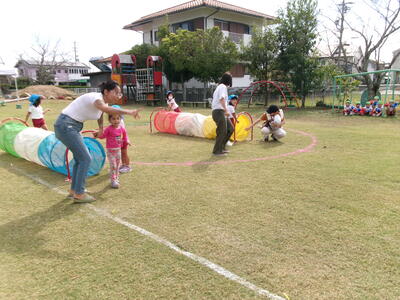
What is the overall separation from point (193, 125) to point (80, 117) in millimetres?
6091

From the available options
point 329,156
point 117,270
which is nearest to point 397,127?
point 329,156

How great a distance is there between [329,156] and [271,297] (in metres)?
5.62

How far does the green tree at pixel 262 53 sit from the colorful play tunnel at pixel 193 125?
1267cm

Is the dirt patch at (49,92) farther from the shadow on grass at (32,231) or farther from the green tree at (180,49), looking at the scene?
the shadow on grass at (32,231)

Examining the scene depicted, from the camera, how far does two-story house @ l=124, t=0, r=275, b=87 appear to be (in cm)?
2866

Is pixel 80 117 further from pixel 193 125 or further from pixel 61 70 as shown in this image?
pixel 61 70

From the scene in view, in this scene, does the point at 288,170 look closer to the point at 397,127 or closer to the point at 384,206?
the point at 384,206

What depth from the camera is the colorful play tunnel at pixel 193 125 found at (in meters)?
10.0

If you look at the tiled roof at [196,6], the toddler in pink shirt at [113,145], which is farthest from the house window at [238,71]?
the toddler in pink shirt at [113,145]

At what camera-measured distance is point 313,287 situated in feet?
9.07

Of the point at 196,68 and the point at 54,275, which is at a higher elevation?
the point at 196,68

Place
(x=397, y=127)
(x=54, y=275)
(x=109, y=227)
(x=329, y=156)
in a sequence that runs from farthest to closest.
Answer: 1. (x=397, y=127)
2. (x=329, y=156)
3. (x=109, y=227)
4. (x=54, y=275)

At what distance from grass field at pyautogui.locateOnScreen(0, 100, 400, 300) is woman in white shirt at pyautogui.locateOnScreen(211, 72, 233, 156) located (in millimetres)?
979

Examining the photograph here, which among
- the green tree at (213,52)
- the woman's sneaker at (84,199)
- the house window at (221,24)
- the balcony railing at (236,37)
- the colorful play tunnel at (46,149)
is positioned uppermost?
the house window at (221,24)
